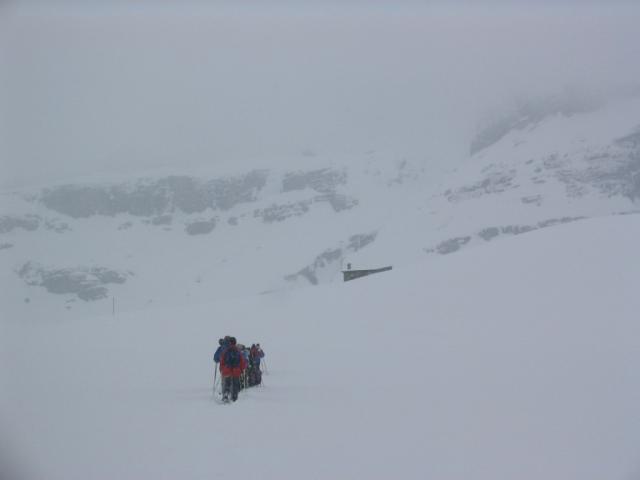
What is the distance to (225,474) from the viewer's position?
863 cm

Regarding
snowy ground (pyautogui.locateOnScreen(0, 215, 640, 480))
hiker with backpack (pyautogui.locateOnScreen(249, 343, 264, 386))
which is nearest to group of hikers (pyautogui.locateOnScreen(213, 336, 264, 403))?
snowy ground (pyautogui.locateOnScreen(0, 215, 640, 480))

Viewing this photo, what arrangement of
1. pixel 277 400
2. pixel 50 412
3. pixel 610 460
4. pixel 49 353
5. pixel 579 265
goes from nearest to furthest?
pixel 610 460 < pixel 50 412 < pixel 277 400 < pixel 49 353 < pixel 579 265

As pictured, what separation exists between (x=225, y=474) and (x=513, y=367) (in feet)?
34.7

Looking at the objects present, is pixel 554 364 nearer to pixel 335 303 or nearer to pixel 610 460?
pixel 610 460

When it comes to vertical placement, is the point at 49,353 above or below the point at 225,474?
above

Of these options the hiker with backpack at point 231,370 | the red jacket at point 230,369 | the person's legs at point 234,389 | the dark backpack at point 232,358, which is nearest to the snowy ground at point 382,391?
the person's legs at point 234,389

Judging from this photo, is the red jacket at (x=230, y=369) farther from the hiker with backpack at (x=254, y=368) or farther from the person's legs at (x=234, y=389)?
the hiker with backpack at (x=254, y=368)

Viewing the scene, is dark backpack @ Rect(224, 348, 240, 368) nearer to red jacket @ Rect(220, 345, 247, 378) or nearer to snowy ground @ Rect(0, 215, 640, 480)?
red jacket @ Rect(220, 345, 247, 378)

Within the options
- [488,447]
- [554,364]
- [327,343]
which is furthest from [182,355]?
[488,447]

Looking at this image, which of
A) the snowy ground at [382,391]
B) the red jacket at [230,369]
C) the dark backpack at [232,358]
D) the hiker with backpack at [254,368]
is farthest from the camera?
the hiker with backpack at [254,368]

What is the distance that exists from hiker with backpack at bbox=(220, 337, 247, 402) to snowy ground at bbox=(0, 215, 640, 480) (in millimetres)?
308

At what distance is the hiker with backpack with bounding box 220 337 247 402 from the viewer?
47.2ft

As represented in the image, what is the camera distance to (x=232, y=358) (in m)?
14.7

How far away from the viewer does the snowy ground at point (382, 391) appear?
930 centimetres
